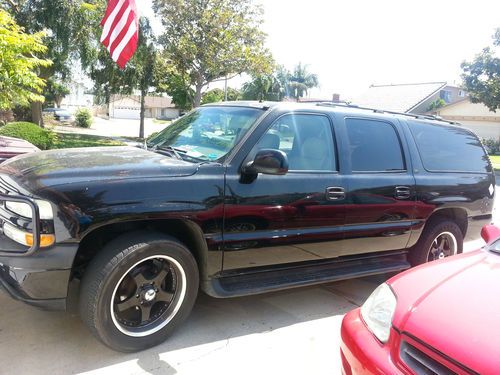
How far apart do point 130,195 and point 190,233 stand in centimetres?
59

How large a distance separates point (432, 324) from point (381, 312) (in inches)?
15.6

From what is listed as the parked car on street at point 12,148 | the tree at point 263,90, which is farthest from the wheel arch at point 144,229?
the tree at point 263,90

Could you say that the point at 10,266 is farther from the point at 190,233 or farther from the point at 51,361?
the point at 190,233

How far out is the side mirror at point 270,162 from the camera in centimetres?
330

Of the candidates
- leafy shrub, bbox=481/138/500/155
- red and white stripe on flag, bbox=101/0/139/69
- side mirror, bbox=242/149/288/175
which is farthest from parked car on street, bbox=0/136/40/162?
leafy shrub, bbox=481/138/500/155

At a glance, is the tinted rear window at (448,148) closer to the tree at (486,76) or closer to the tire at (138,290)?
the tire at (138,290)

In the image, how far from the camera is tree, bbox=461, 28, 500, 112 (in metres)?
26.4

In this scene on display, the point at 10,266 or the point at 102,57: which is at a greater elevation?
the point at 102,57

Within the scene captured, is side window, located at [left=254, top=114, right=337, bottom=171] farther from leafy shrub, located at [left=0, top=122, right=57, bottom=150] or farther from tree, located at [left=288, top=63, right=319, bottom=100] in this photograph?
tree, located at [left=288, top=63, right=319, bottom=100]

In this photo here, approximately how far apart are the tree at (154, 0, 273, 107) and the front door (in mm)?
19326

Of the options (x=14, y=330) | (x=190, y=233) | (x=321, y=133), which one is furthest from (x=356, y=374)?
(x=14, y=330)

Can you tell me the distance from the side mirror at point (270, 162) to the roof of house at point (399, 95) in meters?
44.7

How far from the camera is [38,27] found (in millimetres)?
17328

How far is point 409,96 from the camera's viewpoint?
4897 cm
